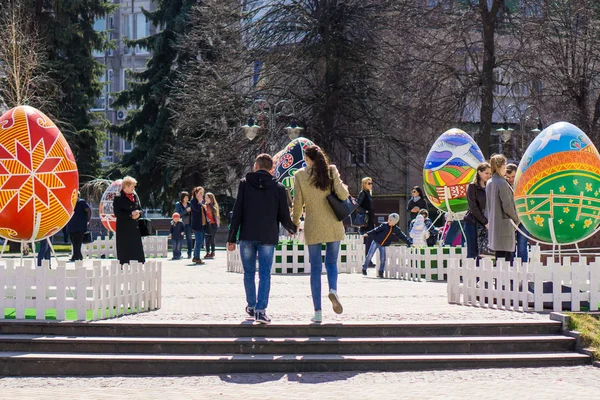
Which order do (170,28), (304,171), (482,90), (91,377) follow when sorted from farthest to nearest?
1. (170,28)
2. (482,90)
3. (304,171)
4. (91,377)

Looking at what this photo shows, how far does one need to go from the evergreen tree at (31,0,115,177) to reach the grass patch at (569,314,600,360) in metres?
35.4

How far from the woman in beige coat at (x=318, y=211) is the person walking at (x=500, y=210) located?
325cm

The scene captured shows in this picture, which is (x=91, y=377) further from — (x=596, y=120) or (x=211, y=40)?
(x=211, y=40)

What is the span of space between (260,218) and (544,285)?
3.80 metres

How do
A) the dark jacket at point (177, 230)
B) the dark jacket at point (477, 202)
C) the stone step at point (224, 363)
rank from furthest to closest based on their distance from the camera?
the dark jacket at point (177, 230), the dark jacket at point (477, 202), the stone step at point (224, 363)

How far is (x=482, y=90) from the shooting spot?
1330 inches

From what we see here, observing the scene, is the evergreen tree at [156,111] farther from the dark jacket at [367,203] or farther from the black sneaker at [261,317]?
the black sneaker at [261,317]

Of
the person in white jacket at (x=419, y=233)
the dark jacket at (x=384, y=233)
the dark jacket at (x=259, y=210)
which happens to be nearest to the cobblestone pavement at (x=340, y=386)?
the dark jacket at (x=259, y=210)

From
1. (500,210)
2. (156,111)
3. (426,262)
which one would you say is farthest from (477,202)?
(156,111)

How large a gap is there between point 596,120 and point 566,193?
22324 millimetres

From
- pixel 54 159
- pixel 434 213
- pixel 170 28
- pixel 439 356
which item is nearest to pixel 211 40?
pixel 170 28

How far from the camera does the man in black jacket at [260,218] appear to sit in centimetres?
1192

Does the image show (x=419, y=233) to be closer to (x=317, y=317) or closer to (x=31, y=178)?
(x=31, y=178)

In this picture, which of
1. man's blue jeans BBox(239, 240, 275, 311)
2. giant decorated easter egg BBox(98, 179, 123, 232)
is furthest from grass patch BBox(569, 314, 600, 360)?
giant decorated easter egg BBox(98, 179, 123, 232)
